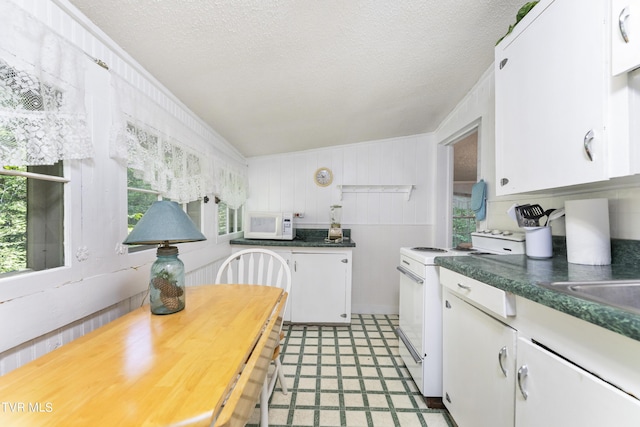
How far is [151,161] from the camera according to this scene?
1544 mm

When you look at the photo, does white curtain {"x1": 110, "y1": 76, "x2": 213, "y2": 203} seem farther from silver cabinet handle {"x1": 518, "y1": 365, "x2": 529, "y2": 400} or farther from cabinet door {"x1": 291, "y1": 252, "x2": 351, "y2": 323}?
silver cabinet handle {"x1": 518, "y1": 365, "x2": 529, "y2": 400}

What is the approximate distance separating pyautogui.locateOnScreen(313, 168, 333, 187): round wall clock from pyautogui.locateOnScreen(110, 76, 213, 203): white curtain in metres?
1.61

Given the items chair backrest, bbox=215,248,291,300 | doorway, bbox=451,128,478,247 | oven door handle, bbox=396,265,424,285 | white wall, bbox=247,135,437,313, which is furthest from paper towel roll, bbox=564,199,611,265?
white wall, bbox=247,135,437,313

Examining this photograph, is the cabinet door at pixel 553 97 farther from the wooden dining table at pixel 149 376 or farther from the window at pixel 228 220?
the window at pixel 228 220

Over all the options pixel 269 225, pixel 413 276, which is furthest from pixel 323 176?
pixel 413 276

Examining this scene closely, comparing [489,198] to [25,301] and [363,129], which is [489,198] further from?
[25,301]

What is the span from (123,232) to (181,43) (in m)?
0.98

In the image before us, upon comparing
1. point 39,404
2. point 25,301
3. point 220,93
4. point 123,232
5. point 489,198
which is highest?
point 220,93

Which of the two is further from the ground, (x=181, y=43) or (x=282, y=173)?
(x=181, y=43)

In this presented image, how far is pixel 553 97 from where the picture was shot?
1105 mm

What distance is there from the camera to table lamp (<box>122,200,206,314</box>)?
1.03 meters

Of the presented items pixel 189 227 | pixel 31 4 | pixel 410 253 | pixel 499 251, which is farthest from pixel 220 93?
pixel 499 251

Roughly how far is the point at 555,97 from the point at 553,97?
A: 1 centimetres

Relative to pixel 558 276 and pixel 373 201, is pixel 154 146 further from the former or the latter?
pixel 373 201
